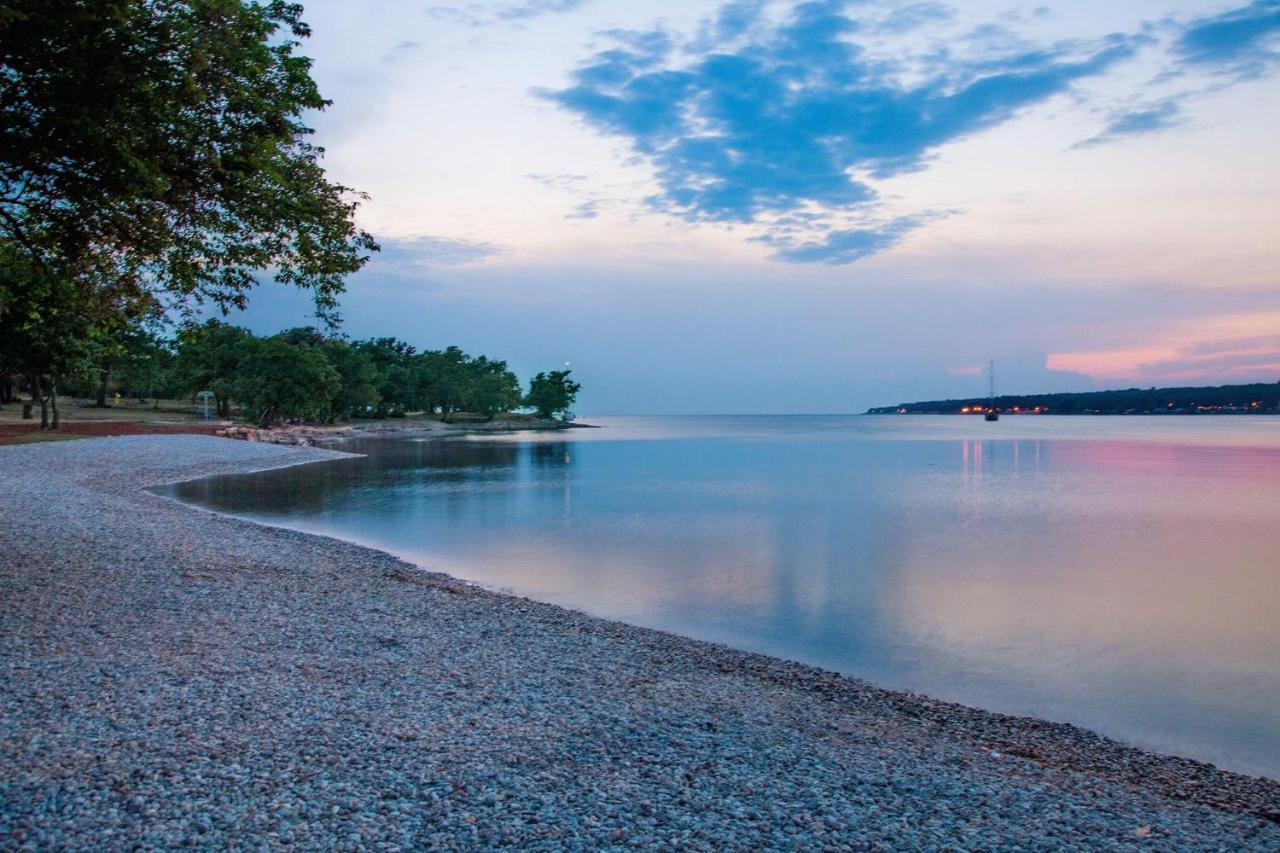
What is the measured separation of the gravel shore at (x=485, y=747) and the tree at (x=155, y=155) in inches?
165

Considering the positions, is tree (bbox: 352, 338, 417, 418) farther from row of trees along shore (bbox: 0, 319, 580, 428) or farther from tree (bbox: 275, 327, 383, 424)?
tree (bbox: 275, 327, 383, 424)

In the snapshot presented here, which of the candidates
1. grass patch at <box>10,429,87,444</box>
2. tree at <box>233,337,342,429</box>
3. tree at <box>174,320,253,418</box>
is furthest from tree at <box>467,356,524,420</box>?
grass patch at <box>10,429,87,444</box>

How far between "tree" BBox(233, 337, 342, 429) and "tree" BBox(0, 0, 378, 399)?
6292cm

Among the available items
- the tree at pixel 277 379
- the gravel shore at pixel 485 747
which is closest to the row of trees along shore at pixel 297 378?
the tree at pixel 277 379

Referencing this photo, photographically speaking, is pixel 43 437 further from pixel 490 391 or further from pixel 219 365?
pixel 490 391

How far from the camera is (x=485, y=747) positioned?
6.00 meters

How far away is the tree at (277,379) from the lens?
70.4m

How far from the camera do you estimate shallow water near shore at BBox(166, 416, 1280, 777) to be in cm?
1087

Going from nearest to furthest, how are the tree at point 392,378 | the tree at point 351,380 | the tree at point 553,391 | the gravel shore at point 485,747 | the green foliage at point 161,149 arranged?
1. the gravel shore at point 485,747
2. the green foliage at point 161,149
3. the tree at point 351,380
4. the tree at point 392,378
5. the tree at point 553,391

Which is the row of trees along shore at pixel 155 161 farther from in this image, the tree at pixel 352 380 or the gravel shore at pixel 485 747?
the tree at pixel 352 380

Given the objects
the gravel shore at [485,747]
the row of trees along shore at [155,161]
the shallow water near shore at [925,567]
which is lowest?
the shallow water near shore at [925,567]

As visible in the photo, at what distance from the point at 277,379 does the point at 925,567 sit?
6428 centimetres

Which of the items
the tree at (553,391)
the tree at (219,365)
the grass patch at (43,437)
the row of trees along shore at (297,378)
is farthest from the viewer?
the tree at (553,391)

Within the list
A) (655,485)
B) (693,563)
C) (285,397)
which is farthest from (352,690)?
(285,397)
